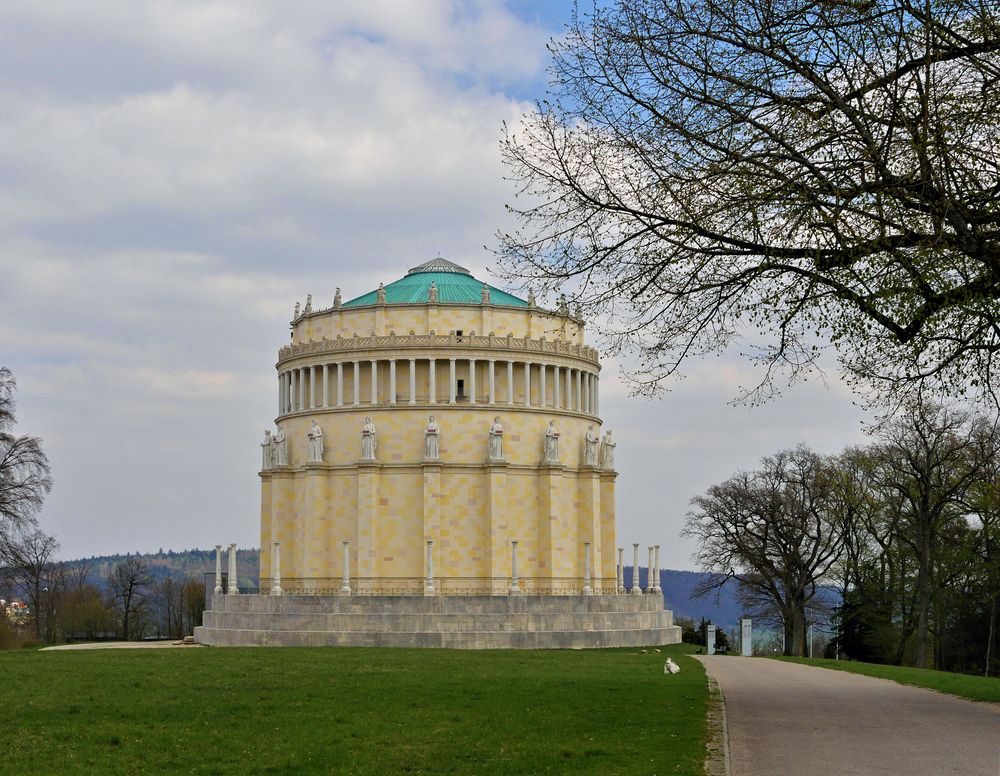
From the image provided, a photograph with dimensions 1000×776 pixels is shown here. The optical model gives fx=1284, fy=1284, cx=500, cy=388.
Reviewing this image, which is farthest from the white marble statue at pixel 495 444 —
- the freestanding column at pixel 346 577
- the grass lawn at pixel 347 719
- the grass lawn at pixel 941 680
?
the grass lawn at pixel 347 719

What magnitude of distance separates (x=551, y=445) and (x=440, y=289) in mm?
11796

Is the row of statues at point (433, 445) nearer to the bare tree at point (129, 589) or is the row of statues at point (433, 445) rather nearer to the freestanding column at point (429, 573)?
the freestanding column at point (429, 573)

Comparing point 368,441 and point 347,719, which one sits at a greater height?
point 368,441

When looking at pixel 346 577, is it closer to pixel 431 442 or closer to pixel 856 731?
pixel 431 442

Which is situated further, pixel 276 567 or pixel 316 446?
pixel 316 446

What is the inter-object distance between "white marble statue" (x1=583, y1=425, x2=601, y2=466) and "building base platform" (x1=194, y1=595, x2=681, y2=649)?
12228 mm

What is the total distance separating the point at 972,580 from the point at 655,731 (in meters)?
48.7

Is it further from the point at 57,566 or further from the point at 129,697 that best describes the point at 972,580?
the point at 57,566

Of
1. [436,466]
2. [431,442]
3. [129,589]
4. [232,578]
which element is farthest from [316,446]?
Answer: [129,589]

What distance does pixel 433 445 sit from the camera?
6900cm

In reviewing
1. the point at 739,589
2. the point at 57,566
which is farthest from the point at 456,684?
the point at 57,566

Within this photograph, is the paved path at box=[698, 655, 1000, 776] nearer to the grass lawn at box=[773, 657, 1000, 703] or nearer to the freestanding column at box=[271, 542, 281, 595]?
the grass lawn at box=[773, 657, 1000, 703]

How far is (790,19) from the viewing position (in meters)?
22.8

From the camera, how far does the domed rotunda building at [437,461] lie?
2726 inches
